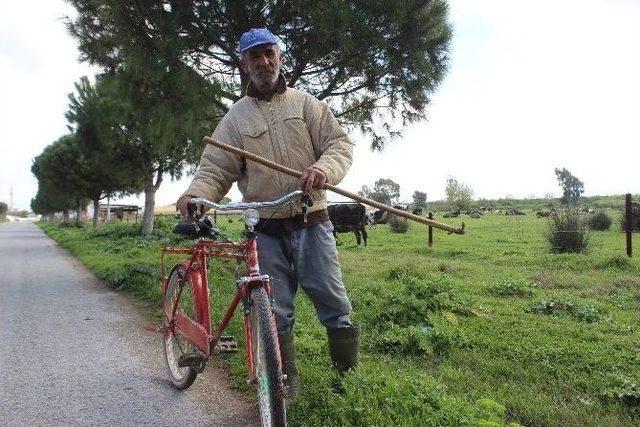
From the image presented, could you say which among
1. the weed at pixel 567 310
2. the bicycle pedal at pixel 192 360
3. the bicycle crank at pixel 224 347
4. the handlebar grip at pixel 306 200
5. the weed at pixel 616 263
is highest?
the handlebar grip at pixel 306 200

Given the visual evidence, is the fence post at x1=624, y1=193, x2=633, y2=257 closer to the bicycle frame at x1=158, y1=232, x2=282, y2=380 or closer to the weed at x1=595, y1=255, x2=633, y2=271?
the weed at x1=595, y1=255, x2=633, y2=271

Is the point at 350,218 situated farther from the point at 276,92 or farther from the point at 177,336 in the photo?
the point at 276,92

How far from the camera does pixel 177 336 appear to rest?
4309 millimetres

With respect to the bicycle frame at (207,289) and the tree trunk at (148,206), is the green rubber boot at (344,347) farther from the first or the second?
the tree trunk at (148,206)

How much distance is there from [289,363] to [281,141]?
1.35 metres

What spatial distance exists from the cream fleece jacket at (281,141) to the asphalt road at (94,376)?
1.40 meters

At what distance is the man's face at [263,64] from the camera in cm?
332

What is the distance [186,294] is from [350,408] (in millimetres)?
1500

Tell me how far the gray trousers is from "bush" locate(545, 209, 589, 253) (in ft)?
39.9

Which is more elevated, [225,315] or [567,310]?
[225,315]

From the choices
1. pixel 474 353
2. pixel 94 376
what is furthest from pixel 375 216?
pixel 94 376

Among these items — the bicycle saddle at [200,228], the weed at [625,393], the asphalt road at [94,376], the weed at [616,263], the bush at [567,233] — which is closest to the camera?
the bicycle saddle at [200,228]

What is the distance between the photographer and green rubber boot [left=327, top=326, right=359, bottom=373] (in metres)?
3.53

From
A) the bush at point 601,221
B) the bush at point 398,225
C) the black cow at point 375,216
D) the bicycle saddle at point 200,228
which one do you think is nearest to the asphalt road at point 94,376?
the bicycle saddle at point 200,228
